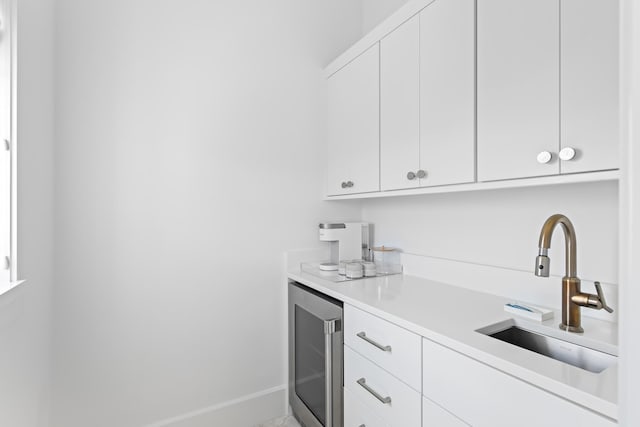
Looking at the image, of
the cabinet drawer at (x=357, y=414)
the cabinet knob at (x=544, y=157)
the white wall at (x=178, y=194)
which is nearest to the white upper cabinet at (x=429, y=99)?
the cabinet knob at (x=544, y=157)

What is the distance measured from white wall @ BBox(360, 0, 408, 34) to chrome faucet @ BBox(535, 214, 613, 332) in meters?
1.71

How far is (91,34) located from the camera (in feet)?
5.13

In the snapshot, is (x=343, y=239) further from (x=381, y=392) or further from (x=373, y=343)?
(x=381, y=392)

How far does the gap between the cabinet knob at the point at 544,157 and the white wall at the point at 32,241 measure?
1.59 m

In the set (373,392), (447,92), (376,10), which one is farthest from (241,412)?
(376,10)

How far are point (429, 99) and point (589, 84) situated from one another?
1.95ft

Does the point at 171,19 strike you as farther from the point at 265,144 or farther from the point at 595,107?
the point at 595,107

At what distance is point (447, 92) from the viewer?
1.36 meters

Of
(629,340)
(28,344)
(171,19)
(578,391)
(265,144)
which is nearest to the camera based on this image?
(629,340)

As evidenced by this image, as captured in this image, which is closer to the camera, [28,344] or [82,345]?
[28,344]

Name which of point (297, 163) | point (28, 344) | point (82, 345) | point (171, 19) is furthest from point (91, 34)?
point (82, 345)

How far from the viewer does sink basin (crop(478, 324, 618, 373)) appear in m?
0.96

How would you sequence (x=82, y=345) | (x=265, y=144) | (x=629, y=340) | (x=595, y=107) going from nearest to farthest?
(x=629, y=340), (x=595, y=107), (x=82, y=345), (x=265, y=144)

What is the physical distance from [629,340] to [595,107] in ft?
2.95
